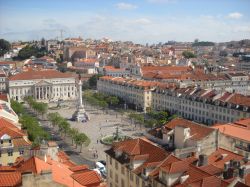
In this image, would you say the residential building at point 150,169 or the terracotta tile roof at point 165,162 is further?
the terracotta tile roof at point 165,162

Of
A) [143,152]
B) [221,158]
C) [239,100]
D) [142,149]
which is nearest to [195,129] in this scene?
[221,158]

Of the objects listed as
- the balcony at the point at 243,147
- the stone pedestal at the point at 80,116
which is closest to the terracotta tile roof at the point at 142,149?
the balcony at the point at 243,147

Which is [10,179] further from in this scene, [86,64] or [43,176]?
[86,64]

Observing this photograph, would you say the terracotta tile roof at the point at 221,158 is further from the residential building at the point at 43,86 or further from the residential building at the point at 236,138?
the residential building at the point at 43,86

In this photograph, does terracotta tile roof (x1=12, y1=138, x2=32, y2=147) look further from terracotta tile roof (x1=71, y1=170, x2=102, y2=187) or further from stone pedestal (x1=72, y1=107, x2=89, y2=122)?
stone pedestal (x1=72, y1=107, x2=89, y2=122)

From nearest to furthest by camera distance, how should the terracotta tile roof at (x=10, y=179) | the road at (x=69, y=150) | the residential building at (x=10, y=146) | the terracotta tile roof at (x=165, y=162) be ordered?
the terracotta tile roof at (x=10, y=179) < the terracotta tile roof at (x=165, y=162) < the residential building at (x=10, y=146) < the road at (x=69, y=150)

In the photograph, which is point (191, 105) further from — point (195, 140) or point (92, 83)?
point (92, 83)
